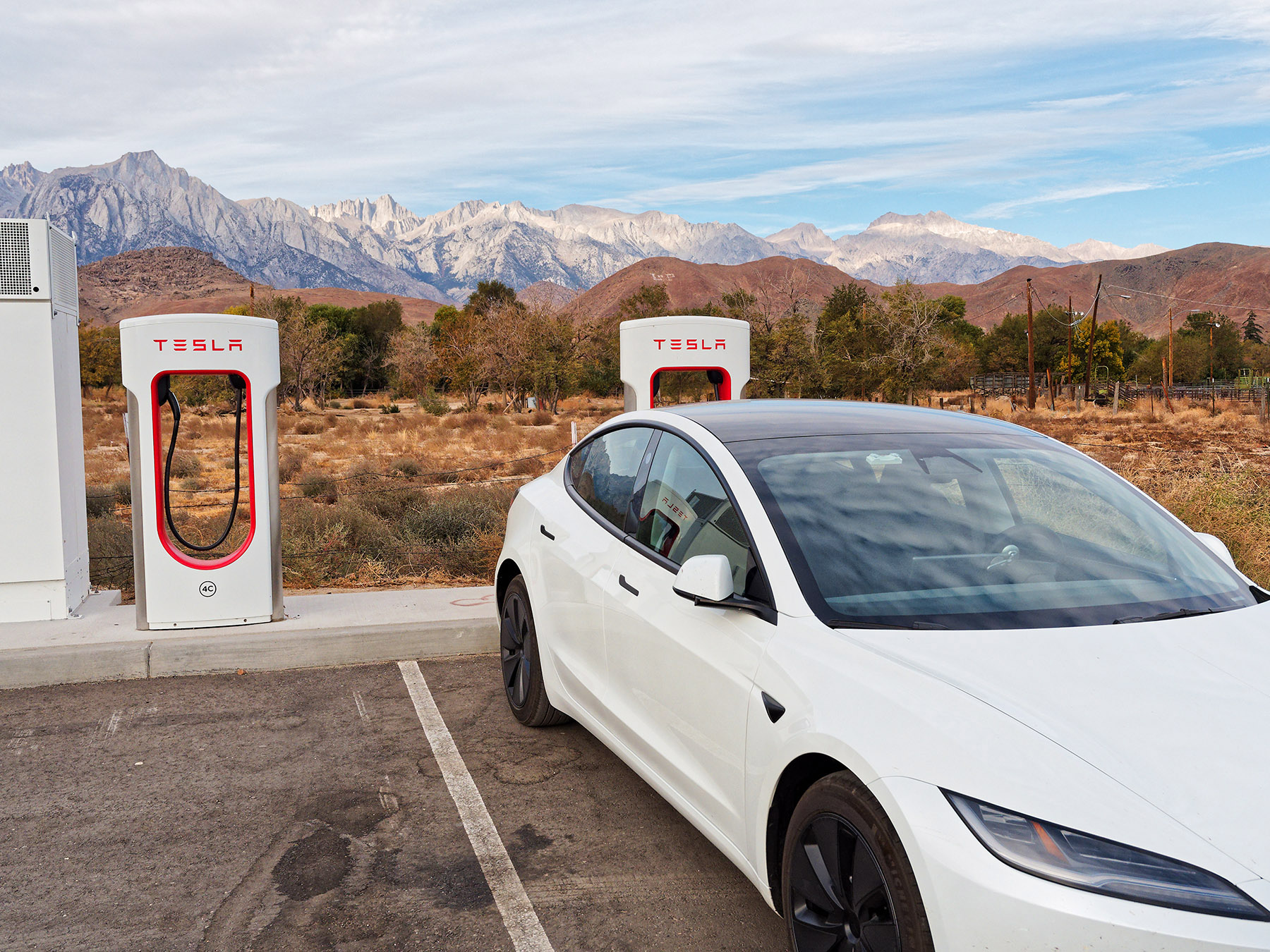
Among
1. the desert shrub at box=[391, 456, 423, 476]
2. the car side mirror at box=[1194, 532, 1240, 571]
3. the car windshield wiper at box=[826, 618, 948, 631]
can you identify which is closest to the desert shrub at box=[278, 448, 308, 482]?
the desert shrub at box=[391, 456, 423, 476]

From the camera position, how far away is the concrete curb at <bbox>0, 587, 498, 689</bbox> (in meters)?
5.75

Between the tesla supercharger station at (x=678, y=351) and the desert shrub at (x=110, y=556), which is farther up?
the tesla supercharger station at (x=678, y=351)

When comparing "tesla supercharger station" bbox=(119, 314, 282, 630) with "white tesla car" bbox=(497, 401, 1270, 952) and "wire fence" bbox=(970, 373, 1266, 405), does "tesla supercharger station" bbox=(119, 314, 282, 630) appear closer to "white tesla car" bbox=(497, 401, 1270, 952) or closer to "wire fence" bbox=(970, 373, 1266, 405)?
"white tesla car" bbox=(497, 401, 1270, 952)

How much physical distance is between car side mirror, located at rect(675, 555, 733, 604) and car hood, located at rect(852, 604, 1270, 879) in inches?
15.9

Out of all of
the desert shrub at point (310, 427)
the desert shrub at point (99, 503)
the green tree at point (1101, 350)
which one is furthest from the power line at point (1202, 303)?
the desert shrub at point (99, 503)

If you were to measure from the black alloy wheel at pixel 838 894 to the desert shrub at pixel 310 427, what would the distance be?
32914 mm

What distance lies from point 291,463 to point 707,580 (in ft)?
68.3

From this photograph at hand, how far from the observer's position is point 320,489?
17109 mm

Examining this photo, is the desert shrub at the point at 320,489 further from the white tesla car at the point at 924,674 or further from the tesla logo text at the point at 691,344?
the white tesla car at the point at 924,674

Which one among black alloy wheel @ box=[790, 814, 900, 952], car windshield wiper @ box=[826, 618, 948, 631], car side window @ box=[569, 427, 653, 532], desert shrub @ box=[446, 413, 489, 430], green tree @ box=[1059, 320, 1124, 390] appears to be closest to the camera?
black alloy wheel @ box=[790, 814, 900, 952]

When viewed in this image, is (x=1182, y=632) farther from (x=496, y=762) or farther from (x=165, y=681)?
(x=165, y=681)

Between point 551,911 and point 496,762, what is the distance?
133cm

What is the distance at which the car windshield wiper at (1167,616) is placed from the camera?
278cm

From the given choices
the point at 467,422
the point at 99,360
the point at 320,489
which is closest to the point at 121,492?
the point at 320,489
